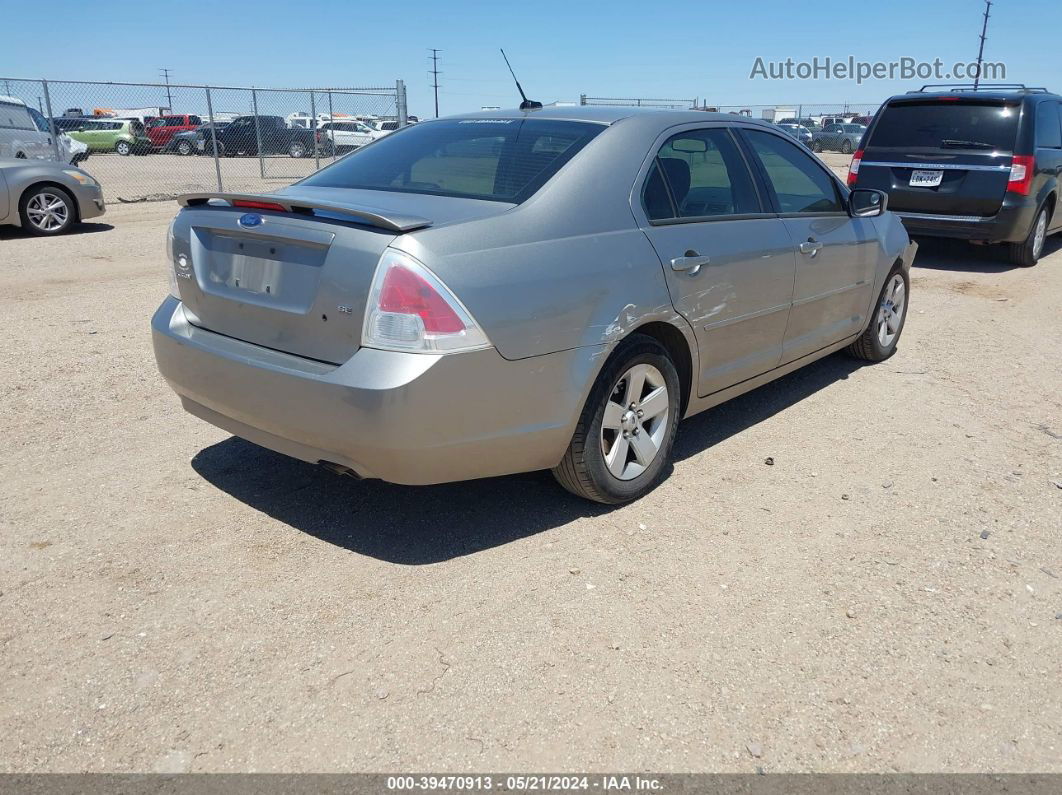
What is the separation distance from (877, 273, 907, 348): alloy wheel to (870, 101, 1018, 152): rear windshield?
432cm

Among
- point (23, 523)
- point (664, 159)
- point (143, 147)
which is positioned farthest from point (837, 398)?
point (143, 147)

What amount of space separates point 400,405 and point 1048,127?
10124mm

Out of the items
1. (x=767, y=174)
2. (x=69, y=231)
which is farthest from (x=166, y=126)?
(x=767, y=174)

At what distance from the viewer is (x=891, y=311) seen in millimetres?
6129

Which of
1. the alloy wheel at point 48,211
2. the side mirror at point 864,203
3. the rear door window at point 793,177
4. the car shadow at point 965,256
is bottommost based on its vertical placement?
the car shadow at point 965,256

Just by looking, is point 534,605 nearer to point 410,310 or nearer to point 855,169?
point 410,310

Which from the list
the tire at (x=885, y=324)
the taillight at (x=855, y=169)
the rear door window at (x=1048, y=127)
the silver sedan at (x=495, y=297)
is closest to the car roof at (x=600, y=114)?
the silver sedan at (x=495, y=297)

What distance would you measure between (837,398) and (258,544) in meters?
3.63

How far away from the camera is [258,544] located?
3.39 m

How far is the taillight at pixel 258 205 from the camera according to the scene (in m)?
3.24

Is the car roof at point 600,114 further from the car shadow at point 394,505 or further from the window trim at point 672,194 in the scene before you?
the car shadow at point 394,505

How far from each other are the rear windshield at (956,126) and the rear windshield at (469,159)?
24.3 feet

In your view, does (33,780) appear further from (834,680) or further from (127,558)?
(834,680)

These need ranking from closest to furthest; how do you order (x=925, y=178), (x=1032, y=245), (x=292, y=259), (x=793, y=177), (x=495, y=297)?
(x=495, y=297)
(x=292, y=259)
(x=793, y=177)
(x=925, y=178)
(x=1032, y=245)
